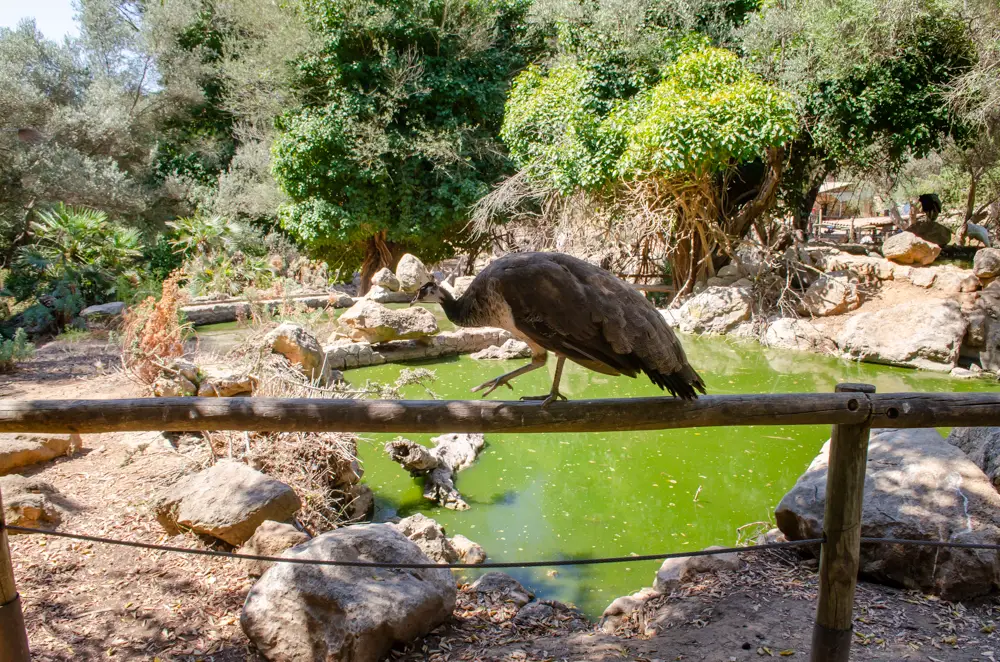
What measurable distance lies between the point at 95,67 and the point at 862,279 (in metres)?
18.0

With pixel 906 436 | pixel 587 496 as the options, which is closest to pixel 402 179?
pixel 587 496

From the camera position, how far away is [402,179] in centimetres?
1598

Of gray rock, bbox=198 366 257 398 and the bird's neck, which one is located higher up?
the bird's neck

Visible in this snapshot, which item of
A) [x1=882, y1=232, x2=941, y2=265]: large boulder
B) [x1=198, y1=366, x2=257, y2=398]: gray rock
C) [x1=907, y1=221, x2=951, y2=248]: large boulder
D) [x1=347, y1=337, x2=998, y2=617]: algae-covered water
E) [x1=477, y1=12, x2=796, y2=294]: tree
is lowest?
[x1=347, y1=337, x2=998, y2=617]: algae-covered water

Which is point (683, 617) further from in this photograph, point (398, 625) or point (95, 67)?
point (95, 67)

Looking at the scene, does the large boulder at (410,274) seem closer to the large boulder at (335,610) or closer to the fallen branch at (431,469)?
the fallen branch at (431,469)

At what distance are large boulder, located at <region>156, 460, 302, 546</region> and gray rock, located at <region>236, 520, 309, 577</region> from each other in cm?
15

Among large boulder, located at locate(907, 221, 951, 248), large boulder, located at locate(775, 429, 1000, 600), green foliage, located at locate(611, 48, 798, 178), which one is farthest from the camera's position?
large boulder, located at locate(907, 221, 951, 248)

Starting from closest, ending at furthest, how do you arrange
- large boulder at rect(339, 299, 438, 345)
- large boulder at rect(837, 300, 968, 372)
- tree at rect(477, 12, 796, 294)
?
large boulder at rect(837, 300, 968, 372) → large boulder at rect(339, 299, 438, 345) → tree at rect(477, 12, 796, 294)

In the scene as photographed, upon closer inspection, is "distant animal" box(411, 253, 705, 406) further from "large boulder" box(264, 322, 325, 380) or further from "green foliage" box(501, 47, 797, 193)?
"green foliage" box(501, 47, 797, 193)

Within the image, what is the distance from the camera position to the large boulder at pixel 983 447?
407 cm

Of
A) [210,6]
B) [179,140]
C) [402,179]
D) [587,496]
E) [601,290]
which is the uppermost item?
[210,6]

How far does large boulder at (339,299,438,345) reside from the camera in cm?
1050

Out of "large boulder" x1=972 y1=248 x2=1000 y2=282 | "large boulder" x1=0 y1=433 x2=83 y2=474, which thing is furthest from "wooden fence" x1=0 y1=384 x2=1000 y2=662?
"large boulder" x1=972 y1=248 x2=1000 y2=282
